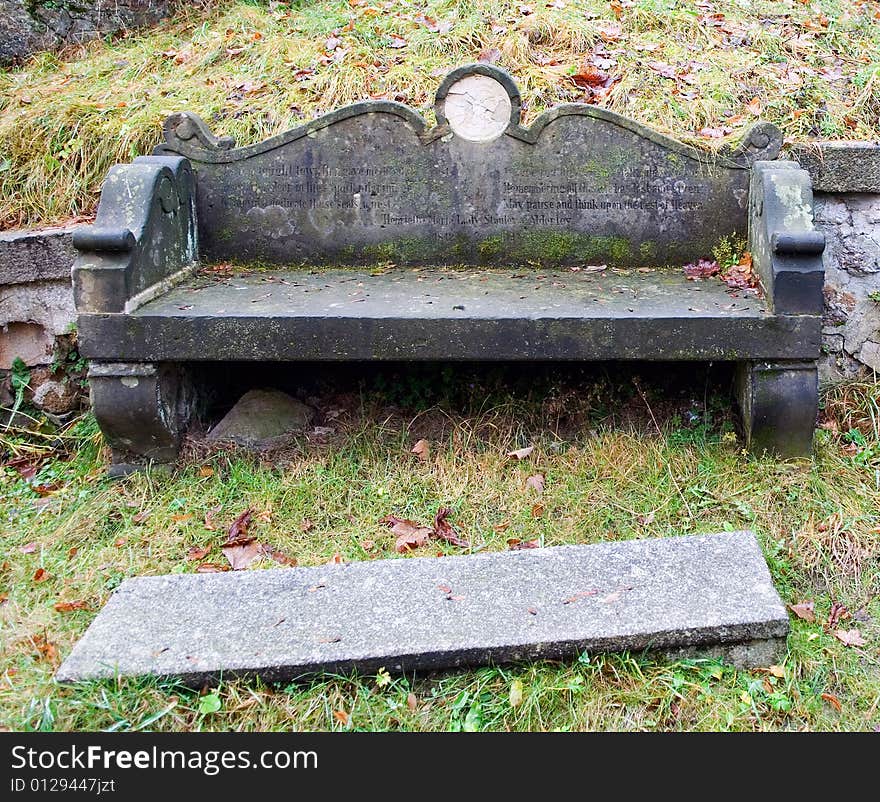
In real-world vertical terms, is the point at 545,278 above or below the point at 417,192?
below

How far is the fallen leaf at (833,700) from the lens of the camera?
7.88ft

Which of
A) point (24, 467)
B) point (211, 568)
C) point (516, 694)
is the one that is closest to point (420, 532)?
point (211, 568)

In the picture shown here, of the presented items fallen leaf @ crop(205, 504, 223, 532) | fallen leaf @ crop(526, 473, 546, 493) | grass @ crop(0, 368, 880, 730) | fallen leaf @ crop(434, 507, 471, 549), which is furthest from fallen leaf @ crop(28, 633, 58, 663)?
fallen leaf @ crop(526, 473, 546, 493)

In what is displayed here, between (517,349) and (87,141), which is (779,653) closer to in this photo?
(517,349)

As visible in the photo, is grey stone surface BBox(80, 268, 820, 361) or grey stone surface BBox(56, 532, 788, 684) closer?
grey stone surface BBox(56, 532, 788, 684)

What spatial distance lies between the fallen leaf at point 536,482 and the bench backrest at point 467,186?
1277mm

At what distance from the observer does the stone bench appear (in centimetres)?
351

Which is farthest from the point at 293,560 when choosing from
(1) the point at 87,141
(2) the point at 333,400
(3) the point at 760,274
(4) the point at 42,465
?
(1) the point at 87,141

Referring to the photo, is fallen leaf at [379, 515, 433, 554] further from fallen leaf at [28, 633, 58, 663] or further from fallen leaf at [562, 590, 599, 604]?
fallen leaf at [28, 633, 58, 663]

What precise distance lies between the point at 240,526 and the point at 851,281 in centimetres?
327

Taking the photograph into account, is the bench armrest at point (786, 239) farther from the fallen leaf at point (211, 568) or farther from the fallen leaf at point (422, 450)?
the fallen leaf at point (211, 568)

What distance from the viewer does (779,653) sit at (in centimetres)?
249

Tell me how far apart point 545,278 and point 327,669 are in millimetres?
2402

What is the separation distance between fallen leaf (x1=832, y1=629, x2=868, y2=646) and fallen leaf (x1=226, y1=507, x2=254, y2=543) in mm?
2140
